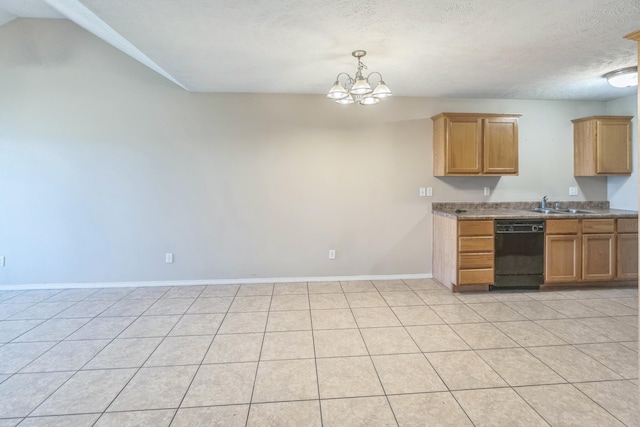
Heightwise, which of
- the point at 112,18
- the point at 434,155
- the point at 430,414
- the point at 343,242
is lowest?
the point at 430,414

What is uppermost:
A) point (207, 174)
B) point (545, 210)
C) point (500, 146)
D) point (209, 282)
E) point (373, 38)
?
point (373, 38)

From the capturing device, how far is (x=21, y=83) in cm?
393

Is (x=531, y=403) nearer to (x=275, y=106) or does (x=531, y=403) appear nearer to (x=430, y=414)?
(x=430, y=414)

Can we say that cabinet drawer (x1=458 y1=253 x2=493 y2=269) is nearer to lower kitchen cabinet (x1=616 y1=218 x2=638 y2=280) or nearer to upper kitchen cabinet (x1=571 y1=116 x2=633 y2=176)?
lower kitchen cabinet (x1=616 y1=218 x2=638 y2=280)

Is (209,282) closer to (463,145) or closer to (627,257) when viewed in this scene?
(463,145)

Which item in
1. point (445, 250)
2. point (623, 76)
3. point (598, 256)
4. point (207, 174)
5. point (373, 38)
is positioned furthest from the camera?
point (207, 174)

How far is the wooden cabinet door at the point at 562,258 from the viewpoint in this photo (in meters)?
3.87

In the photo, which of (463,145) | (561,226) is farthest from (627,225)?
(463,145)

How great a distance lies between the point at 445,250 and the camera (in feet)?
13.3

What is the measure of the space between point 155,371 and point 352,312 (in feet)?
5.85

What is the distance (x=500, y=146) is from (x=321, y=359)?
11.2ft

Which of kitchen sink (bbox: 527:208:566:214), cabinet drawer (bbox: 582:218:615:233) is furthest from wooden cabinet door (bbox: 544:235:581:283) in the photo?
kitchen sink (bbox: 527:208:566:214)

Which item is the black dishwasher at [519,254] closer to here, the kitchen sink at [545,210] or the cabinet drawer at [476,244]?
the cabinet drawer at [476,244]

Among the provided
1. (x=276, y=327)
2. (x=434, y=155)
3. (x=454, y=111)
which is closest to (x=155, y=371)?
(x=276, y=327)
